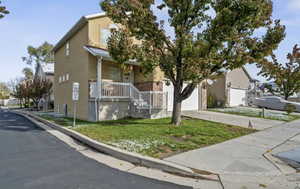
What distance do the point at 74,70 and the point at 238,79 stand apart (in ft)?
64.2

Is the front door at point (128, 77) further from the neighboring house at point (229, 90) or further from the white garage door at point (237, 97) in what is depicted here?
the white garage door at point (237, 97)

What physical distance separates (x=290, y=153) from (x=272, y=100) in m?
18.0

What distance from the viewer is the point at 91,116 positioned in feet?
38.3

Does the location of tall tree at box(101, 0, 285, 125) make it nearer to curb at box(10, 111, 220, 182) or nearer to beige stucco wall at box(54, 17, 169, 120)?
beige stucco wall at box(54, 17, 169, 120)

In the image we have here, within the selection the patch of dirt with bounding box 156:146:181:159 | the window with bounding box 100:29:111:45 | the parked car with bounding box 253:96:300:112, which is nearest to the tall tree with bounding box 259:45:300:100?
the parked car with bounding box 253:96:300:112

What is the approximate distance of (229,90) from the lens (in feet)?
72.0

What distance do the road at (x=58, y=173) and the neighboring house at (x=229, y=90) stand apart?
17.7 m

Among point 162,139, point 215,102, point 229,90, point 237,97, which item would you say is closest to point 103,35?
point 162,139

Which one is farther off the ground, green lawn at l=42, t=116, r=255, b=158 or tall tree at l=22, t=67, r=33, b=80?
tall tree at l=22, t=67, r=33, b=80

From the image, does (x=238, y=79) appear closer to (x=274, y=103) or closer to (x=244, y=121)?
(x=274, y=103)

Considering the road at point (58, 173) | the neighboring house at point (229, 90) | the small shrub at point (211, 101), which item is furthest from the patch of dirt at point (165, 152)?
the neighboring house at point (229, 90)

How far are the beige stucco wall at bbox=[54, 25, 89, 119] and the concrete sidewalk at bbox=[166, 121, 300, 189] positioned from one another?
8868 millimetres

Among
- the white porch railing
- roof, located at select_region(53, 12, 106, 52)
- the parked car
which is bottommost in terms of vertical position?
the parked car

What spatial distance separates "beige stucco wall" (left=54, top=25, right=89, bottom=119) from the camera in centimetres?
1255
